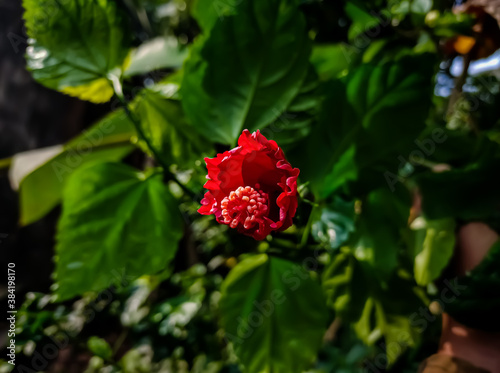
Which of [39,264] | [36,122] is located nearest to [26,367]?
[39,264]

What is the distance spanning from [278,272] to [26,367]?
2.08 ft

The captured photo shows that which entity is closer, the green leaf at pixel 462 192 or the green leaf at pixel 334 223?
the green leaf at pixel 334 223

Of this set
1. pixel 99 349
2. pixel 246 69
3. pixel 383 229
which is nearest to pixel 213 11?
pixel 246 69

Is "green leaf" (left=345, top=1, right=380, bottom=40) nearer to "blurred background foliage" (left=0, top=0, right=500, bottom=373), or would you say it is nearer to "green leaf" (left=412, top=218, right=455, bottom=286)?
"blurred background foliage" (left=0, top=0, right=500, bottom=373)

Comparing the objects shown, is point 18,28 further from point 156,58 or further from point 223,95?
point 223,95

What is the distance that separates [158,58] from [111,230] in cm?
46

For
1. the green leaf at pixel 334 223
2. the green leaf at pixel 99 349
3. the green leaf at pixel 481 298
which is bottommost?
the green leaf at pixel 99 349

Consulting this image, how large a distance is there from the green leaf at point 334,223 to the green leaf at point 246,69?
0.11m

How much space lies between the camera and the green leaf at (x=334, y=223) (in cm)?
34

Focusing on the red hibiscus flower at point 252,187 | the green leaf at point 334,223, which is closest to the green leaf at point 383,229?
the green leaf at point 334,223

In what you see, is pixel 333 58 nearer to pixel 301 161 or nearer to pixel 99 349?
pixel 301 161

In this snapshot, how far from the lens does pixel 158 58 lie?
764 mm

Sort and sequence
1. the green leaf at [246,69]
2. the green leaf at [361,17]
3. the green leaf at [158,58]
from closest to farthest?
the green leaf at [246,69] → the green leaf at [361,17] → the green leaf at [158,58]

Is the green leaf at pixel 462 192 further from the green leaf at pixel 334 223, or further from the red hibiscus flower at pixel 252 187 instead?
the red hibiscus flower at pixel 252 187
